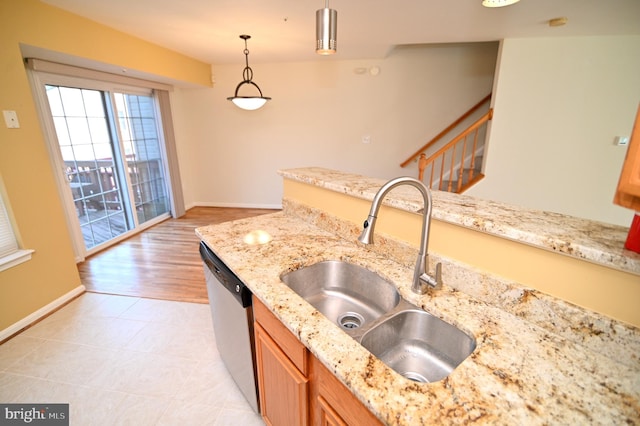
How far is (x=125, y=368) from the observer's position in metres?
1.81

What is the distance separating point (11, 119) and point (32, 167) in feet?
1.17

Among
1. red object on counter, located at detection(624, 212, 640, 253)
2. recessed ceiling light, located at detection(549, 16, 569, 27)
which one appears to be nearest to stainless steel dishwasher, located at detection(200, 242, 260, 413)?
red object on counter, located at detection(624, 212, 640, 253)

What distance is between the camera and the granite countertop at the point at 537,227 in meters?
0.72

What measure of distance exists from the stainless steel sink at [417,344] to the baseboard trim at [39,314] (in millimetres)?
2726

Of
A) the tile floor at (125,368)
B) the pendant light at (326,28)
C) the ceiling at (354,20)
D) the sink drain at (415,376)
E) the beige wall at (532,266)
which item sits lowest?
the tile floor at (125,368)

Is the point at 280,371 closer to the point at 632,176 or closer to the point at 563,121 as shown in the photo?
the point at 632,176

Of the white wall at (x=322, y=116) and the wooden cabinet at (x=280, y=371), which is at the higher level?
the white wall at (x=322, y=116)

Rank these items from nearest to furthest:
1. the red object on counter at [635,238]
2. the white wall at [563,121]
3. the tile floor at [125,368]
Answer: the red object on counter at [635,238], the tile floor at [125,368], the white wall at [563,121]

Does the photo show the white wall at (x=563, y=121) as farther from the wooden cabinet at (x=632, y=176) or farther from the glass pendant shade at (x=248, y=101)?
the wooden cabinet at (x=632, y=176)

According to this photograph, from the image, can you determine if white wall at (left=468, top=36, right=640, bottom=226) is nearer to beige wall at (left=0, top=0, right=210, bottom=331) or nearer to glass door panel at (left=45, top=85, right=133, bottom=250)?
beige wall at (left=0, top=0, right=210, bottom=331)

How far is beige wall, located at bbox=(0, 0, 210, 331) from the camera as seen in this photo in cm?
199

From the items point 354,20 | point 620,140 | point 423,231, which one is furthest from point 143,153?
point 620,140

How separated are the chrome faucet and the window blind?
2728 millimetres

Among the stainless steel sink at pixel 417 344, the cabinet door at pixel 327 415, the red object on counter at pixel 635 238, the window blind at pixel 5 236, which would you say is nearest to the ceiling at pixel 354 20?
the window blind at pixel 5 236
